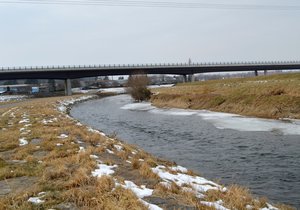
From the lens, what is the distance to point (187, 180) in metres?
12.1

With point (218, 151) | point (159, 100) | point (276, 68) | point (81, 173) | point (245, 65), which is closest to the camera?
point (81, 173)

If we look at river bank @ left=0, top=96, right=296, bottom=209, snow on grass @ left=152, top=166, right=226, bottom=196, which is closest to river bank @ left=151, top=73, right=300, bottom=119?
snow on grass @ left=152, top=166, right=226, bottom=196

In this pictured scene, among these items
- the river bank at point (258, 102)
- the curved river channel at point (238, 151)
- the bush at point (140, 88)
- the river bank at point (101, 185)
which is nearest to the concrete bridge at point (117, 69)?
the bush at point (140, 88)

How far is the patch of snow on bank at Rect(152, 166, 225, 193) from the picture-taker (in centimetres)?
1108

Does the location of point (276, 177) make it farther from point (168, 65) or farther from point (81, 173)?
point (168, 65)

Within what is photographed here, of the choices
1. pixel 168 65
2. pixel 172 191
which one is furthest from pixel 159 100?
pixel 168 65

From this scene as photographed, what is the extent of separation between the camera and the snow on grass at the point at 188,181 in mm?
11016

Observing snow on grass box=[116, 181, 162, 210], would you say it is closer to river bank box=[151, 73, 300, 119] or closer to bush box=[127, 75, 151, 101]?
river bank box=[151, 73, 300, 119]

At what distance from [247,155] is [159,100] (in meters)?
48.0

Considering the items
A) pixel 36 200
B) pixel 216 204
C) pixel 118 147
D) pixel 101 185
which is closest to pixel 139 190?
pixel 101 185

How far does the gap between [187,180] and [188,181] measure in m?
0.19

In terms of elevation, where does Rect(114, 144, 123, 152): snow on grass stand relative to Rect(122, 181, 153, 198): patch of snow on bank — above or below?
below

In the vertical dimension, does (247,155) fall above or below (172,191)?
below

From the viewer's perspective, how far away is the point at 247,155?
59.2 feet
